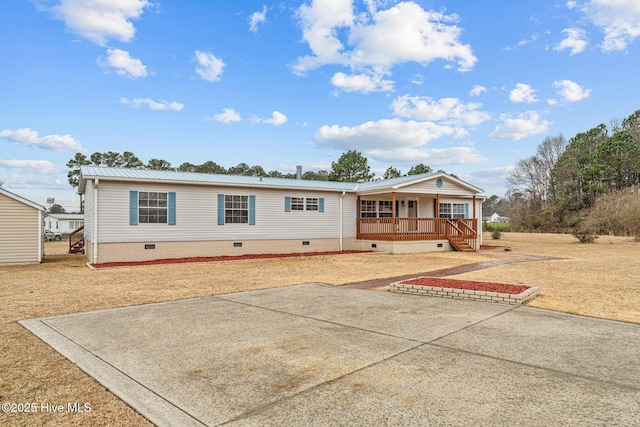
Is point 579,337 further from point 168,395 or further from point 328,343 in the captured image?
point 168,395

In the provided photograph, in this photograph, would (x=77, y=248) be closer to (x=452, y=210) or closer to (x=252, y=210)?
(x=252, y=210)

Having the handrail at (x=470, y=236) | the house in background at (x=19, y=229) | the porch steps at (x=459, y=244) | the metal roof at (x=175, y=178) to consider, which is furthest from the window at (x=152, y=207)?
the handrail at (x=470, y=236)

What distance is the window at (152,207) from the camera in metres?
14.6

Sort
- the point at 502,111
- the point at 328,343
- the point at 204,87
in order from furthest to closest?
1. the point at 502,111
2. the point at 204,87
3. the point at 328,343

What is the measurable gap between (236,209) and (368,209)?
303 inches

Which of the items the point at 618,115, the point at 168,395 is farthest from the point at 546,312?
the point at 618,115

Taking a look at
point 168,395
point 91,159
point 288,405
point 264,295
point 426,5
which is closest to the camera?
point 288,405

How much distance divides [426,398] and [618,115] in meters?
54.2

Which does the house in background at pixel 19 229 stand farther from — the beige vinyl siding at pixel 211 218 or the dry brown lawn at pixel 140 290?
the beige vinyl siding at pixel 211 218

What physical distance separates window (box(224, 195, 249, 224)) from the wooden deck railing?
644 cm

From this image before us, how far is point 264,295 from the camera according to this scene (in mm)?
7762

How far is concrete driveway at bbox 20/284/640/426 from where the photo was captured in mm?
2771

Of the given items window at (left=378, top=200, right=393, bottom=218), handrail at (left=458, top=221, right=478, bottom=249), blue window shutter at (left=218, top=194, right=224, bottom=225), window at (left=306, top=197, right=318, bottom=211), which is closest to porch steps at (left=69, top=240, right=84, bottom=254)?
blue window shutter at (left=218, top=194, right=224, bottom=225)

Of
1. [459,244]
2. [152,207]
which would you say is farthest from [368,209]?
[152,207]
